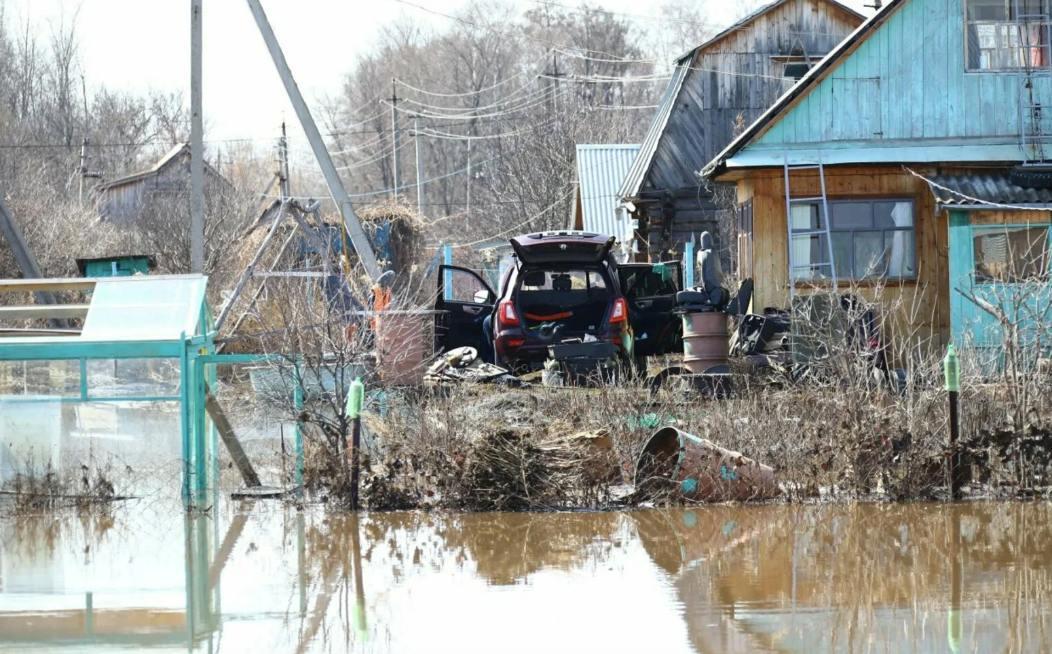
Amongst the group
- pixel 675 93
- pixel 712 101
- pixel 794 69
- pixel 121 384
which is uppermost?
pixel 794 69

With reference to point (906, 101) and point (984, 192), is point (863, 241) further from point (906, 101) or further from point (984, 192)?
point (906, 101)

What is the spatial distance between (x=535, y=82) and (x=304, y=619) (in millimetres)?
57402

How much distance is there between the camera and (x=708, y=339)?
16250mm

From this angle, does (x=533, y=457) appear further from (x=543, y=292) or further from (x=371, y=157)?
(x=371, y=157)

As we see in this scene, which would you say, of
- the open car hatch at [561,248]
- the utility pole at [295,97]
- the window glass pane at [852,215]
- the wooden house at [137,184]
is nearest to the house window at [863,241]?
the window glass pane at [852,215]

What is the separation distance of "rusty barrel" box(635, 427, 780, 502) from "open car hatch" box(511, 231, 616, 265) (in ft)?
18.9

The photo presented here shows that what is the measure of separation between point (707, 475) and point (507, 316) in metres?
5.87

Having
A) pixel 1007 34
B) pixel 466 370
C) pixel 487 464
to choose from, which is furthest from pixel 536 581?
pixel 1007 34

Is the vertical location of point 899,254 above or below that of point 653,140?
below

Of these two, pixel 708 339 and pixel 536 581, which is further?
pixel 708 339

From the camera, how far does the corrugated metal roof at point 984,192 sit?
61.5ft

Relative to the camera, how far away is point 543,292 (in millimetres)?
17969

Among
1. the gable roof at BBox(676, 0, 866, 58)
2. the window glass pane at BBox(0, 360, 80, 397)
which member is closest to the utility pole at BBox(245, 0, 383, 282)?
the window glass pane at BBox(0, 360, 80, 397)

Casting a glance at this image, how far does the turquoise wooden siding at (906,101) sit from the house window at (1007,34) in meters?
0.19
